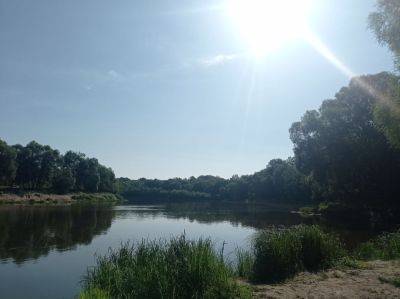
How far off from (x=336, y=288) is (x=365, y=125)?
42.2 metres

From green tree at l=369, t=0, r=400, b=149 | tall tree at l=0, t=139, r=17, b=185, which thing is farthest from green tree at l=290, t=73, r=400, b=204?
tall tree at l=0, t=139, r=17, b=185

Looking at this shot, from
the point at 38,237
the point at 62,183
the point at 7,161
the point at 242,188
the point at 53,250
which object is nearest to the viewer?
the point at 53,250

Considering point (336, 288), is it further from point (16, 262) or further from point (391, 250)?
point (16, 262)

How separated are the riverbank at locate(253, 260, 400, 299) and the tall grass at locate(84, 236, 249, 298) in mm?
1287

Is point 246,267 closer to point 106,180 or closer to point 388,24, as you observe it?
point 388,24

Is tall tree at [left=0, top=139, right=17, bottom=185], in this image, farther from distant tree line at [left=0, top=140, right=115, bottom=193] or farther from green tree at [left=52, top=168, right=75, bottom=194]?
green tree at [left=52, top=168, right=75, bottom=194]

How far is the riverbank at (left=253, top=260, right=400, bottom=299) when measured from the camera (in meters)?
11.9

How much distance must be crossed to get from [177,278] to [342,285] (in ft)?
17.0

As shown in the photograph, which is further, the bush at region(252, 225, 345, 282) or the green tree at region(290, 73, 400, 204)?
the green tree at region(290, 73, 400, 204)

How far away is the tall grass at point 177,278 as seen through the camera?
11906 mm

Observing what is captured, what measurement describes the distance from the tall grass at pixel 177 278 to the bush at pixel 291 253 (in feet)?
10.2

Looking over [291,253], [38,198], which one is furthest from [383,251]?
[38,198]

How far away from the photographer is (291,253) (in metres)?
16.2

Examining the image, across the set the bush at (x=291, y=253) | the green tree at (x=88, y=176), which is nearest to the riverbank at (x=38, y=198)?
the green tree at (x=88, y=176)
